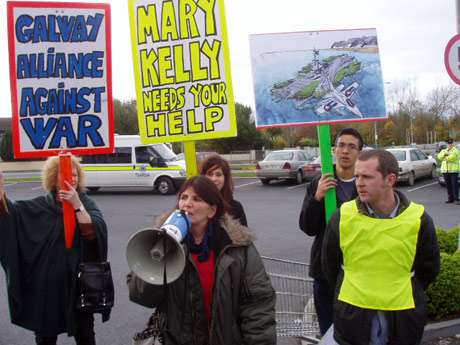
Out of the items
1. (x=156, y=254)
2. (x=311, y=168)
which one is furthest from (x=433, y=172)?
(x=156, y=254)

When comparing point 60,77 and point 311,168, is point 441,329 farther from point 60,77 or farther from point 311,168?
point 311,168

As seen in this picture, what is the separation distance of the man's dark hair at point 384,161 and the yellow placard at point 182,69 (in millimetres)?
1229

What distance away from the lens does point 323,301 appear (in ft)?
12.3

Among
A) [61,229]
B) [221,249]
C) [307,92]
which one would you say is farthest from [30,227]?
[307,92]

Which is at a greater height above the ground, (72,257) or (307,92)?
(307,92)

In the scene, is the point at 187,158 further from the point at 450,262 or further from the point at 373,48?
the point at 450,262

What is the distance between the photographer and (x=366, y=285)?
2.72 m

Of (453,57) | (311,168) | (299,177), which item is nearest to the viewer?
(453,57)

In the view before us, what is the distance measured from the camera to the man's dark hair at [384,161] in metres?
2.72

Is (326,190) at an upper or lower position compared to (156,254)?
upper

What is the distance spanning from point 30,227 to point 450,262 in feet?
12.6

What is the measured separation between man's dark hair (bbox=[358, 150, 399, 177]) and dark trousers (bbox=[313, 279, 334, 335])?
1194 mm

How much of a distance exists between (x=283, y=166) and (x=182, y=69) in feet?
56.7

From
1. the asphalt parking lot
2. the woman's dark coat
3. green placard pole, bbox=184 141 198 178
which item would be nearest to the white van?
the asphalt parking lot
